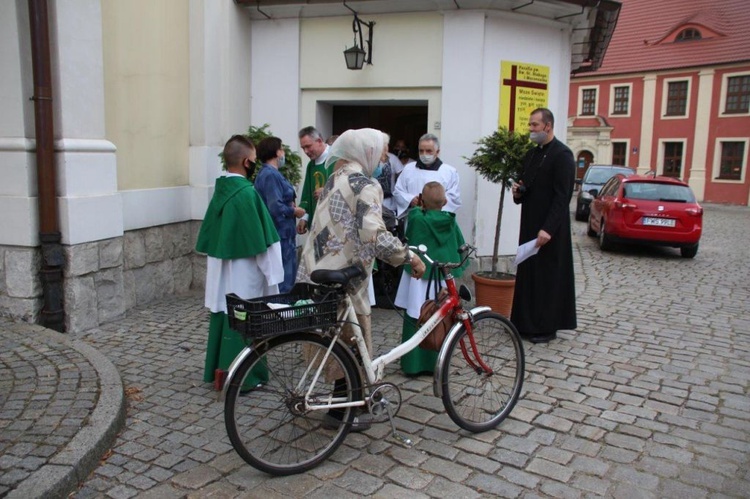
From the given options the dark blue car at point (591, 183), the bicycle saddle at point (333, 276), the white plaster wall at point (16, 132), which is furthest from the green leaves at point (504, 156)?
the dark blue car at point (591, 183)

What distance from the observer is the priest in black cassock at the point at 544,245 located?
5859mm

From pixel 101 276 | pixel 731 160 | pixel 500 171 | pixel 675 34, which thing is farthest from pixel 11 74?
pixel 675 34

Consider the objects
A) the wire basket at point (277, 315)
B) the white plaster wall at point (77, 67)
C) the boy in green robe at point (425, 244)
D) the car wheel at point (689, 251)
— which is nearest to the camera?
the wire basket at point (277, 315)

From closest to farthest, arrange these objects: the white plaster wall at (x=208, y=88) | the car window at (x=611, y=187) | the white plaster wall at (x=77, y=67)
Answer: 1. the white plaster wall at (x=77, y=67)
2. the white plaster wall at (x=208, y=88)
3. the car window at (x=611, y=187)

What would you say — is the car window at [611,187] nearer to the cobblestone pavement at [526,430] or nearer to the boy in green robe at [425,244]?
the cobblestone pavement at [526,430]

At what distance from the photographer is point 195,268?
765cm

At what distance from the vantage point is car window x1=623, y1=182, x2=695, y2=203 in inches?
487

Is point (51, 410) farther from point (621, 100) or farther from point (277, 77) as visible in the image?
point (621, 100)

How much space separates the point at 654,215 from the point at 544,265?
704 cm

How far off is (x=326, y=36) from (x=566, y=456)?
238 inches

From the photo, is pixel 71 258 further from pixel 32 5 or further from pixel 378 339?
pixel 378 339

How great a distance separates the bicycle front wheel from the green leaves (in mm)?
2724

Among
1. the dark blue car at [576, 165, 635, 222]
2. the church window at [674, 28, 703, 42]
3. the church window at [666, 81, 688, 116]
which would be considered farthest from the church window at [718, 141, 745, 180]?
the dark blue car at [576, 165, 635, 222]

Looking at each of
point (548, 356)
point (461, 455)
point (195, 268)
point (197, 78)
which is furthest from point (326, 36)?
point (461, 455)
